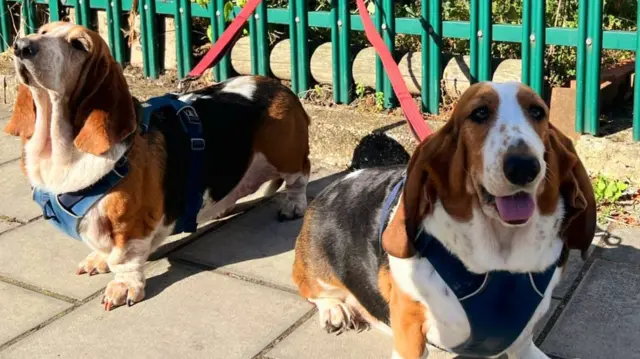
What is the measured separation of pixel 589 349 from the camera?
3.84 metres

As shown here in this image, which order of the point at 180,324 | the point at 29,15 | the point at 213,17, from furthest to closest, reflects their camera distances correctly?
the point at 29,15, the point at 213,17, the point at 180,324

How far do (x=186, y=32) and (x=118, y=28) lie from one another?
2.59ft

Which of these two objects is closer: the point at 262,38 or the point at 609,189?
the point at 609,189

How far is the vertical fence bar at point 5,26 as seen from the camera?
8.48 m

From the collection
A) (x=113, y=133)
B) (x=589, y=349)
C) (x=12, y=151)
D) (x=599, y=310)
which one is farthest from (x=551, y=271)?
(x=12, y=151)

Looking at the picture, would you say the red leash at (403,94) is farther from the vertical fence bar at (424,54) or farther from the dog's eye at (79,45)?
the dog's eye at (79,45)

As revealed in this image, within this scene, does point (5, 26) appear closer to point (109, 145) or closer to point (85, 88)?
point (85, 88)

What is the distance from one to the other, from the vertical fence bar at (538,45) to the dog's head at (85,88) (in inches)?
102

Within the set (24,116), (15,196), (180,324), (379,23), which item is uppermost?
(379,23)

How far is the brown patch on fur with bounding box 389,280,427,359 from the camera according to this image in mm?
3320

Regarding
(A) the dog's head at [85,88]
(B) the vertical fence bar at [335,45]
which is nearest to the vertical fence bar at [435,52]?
(B) the vertical fence bar at [335,45]

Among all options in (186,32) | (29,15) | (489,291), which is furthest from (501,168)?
(29,15)

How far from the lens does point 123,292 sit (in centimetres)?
444

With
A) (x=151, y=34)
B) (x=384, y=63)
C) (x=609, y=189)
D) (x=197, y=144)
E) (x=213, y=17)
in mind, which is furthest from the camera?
(x=151, y=34)
